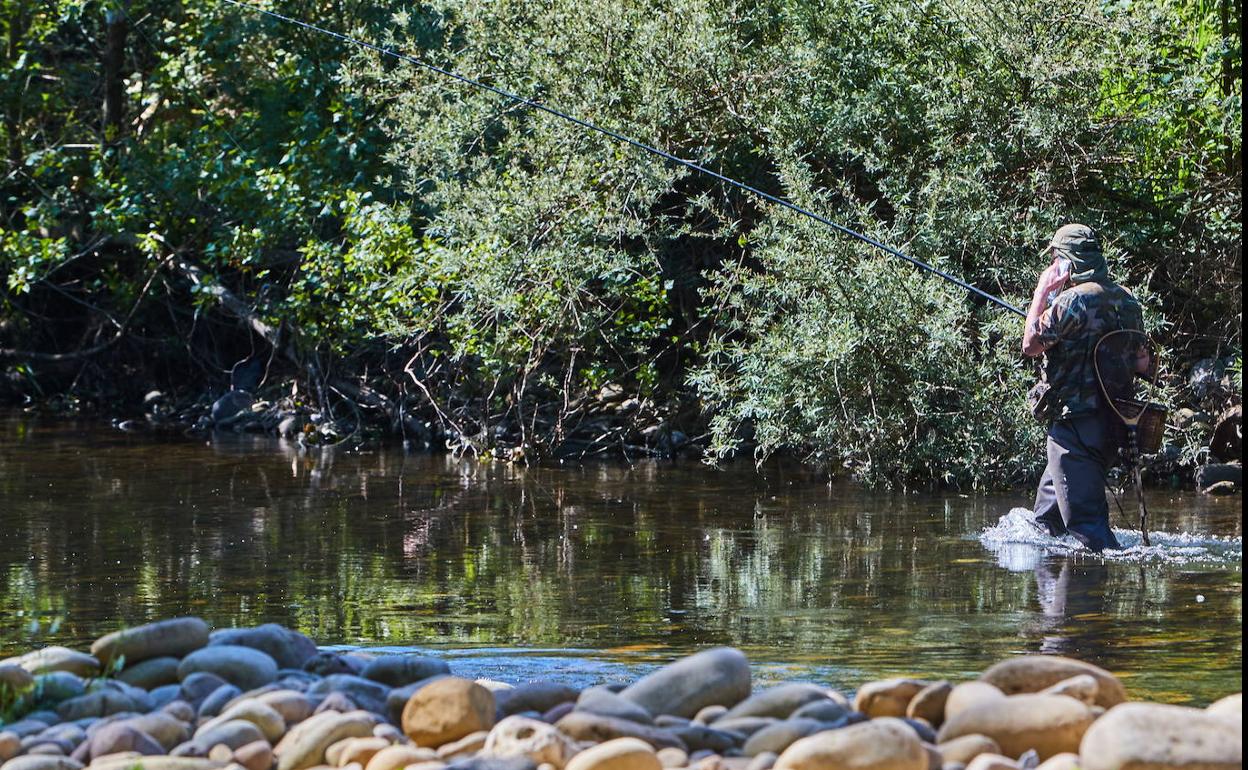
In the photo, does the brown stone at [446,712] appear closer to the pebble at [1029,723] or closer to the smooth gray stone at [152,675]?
the smooth gray stone at [152,675]

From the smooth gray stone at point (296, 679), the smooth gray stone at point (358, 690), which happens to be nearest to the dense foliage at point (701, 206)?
the smooth gray stone at point (296, 679)

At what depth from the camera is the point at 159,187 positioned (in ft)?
51.3

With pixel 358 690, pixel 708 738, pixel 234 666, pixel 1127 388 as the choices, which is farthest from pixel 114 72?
pixel 708 738

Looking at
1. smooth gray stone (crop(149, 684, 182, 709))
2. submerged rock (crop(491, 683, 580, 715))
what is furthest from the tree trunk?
submerged rock (crop(491, 683, 580, 715))

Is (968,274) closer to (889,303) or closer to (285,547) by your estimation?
(889,303)

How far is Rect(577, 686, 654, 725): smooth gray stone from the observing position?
4148 mm

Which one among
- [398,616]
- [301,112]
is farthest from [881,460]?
[301,112]

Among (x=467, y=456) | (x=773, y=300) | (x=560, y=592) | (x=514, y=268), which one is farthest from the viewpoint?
(x=467, y=456)

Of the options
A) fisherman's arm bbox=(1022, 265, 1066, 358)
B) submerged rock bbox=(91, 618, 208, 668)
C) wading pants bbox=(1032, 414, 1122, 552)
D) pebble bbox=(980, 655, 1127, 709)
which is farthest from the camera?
fisherman's arm bbox=(1022, 265, 1066, 358)

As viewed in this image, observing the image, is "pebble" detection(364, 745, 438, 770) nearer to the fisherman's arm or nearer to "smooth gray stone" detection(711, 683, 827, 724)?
"smooth gray stone" detection(711, 683, 827, 724)

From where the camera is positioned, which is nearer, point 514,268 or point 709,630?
point 709,630

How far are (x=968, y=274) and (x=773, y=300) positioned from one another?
1401mm

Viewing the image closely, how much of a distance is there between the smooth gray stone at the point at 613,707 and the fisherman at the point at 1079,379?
4.54 m

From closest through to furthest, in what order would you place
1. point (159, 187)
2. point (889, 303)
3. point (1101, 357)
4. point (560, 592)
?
1. point (560, 592)
2. point (1101, 357)
3. point (889, 303)
4. point (159, 187)
